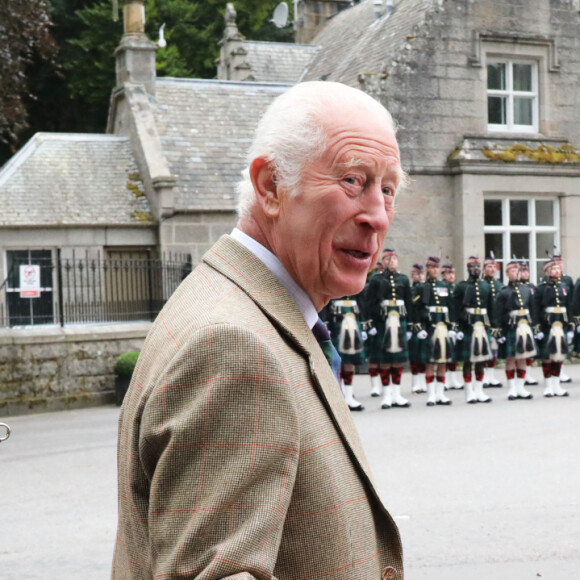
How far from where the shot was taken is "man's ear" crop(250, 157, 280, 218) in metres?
1.97

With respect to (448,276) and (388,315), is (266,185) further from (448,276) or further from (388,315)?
(448,276)

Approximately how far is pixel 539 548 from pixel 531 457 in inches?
116

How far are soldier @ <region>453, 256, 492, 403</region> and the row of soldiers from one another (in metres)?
0.01

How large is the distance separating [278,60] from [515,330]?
45.4 feet

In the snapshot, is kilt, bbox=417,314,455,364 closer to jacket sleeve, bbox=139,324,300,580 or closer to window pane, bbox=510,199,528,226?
window pane, bbox=510,199,528,226

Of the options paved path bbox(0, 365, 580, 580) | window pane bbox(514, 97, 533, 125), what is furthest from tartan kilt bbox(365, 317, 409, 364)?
window pane bbox(514, 97, 533, 125)

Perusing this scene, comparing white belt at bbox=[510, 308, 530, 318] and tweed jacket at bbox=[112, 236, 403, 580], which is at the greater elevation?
tweed jacket at bbox=[112, 236, 403, 580]

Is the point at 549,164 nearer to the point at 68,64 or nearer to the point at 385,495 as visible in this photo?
the point at 385,495

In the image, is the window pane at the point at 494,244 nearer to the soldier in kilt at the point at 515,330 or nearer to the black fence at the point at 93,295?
the soldier in kilt at the point at 515,330

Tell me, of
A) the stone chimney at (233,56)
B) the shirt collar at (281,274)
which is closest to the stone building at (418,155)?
the stone chimney at (233,56)

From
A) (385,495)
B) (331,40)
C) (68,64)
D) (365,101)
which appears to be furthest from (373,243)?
(68,64)

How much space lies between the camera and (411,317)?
558 inches

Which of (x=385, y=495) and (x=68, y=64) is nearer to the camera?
(x=385, y=495)

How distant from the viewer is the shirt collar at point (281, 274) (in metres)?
1.99
